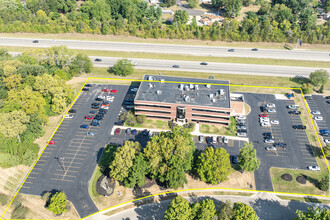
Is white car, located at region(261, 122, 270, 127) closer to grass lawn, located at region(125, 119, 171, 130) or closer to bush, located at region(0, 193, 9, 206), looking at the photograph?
grass lawn, located at region(125, 119, 171, 130)

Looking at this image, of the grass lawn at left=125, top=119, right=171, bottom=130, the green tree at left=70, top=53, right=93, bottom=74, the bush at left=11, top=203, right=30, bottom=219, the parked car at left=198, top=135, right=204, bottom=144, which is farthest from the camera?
the green tree at left=70, top=53, right=93, bottom=74

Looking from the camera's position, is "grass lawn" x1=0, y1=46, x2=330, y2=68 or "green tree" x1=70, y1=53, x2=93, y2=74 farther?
"grass lawn" x1=0, y1=46, x2=330, y2=68

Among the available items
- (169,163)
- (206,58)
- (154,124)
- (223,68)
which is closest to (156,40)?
(206,58)

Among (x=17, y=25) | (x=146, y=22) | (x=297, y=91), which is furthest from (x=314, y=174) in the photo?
(x=17, y=25)

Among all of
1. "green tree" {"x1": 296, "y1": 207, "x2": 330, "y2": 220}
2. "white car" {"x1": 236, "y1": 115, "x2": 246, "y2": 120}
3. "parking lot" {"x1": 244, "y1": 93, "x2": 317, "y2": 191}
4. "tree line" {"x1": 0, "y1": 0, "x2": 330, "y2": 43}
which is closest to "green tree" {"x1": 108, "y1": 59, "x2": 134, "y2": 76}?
"tree line" {"x1": 0, "y1": 0, "x2": 330, "y2": 43}

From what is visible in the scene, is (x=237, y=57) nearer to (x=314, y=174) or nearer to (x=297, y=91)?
(x=297, y=91)

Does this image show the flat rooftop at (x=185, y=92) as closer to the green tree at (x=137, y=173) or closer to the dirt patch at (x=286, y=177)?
the green tree at (x=137, y=173)

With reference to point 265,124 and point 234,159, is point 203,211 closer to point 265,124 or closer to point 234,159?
point 234,159
